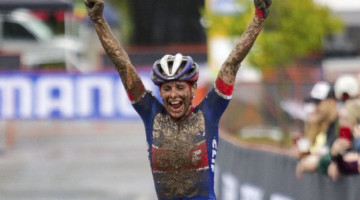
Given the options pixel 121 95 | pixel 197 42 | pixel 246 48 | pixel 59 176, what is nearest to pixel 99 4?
pixel 246 48

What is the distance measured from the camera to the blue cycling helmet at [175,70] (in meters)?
7.55

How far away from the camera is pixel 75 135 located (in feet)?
98.9

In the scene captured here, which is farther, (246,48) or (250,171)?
(250,171)

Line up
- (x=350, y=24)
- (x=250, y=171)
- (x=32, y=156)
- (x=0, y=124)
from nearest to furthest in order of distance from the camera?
(x=250, y=171) → (x=32, y=156) → (x=0, y=124) → (x=350, y=24)

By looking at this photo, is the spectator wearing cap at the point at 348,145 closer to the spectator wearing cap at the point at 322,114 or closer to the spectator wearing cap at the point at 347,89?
the spectator wearing cap at the point at 347,89

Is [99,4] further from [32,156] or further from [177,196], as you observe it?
[32,156]

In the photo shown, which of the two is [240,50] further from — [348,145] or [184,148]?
[348,145]

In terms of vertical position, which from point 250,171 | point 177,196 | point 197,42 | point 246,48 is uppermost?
point 246,48

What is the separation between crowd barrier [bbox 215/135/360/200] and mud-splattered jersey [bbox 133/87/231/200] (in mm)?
2020

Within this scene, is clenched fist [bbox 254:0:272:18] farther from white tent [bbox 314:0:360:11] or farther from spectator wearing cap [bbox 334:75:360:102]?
white tent [bbox 314:0:360:11]

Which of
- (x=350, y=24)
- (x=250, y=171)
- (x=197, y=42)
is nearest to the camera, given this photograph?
(x=250, y=171)

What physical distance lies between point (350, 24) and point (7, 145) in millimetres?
12314

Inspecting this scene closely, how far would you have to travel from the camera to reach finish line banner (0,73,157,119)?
93.2 feet

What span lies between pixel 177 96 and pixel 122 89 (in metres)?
21.3
